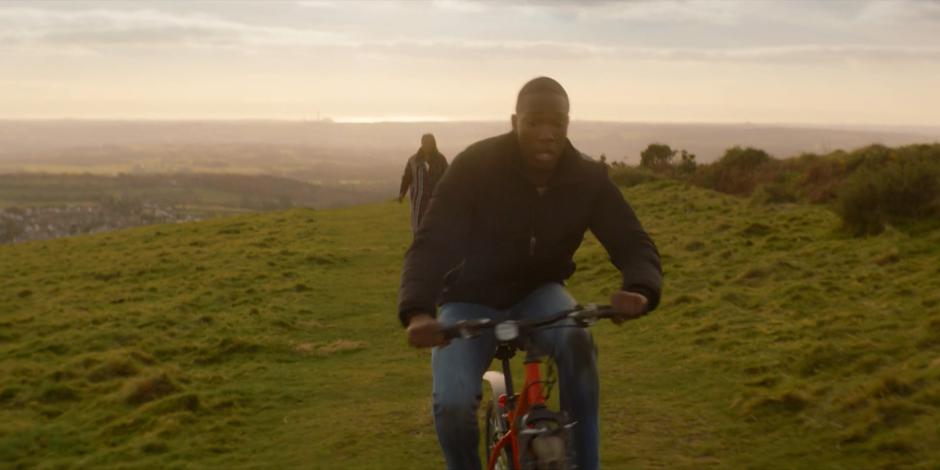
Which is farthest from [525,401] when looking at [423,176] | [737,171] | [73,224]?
[73,224]

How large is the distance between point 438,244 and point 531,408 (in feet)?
2.85

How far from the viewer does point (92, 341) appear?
13.5 m

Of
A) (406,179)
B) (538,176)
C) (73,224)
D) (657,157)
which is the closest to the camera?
(538,176)

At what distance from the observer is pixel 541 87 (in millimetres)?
4254

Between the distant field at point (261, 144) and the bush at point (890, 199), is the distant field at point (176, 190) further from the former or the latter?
the bush at point (890, 199)

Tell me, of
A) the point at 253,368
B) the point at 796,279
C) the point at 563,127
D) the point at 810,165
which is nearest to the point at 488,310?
the point at 563,127

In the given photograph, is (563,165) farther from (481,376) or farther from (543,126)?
(481,376)

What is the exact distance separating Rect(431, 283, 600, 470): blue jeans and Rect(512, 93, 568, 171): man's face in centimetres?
65

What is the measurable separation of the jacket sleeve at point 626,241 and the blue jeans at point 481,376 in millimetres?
304

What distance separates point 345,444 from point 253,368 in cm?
383

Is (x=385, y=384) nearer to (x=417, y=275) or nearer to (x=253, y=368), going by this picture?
(x=253, y=368)

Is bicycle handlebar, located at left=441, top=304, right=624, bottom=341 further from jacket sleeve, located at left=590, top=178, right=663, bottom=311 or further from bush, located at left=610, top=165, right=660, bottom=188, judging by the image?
bush, located at left=610, top=165, right=660, bottom=188

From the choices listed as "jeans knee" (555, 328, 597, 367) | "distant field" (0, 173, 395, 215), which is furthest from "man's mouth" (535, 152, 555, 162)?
"distant field" (0, 173, 395, 215)

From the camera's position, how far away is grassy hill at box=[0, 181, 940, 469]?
294 inches
